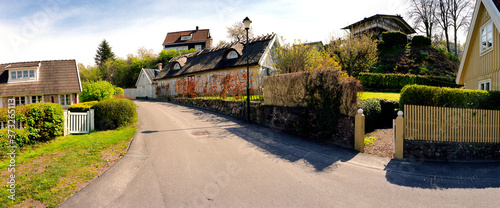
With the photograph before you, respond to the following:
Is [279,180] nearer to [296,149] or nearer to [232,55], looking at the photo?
[296,149]

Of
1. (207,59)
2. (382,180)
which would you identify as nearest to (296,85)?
(382,180)

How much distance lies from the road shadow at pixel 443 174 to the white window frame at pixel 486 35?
7.45m

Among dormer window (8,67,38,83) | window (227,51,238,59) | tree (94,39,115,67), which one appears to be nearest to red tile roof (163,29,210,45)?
tree (94,39,115,67)

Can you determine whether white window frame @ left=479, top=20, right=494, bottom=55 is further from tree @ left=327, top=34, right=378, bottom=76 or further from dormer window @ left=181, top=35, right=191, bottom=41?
dormer window @ left=181, top=35, right=191, bottom=41

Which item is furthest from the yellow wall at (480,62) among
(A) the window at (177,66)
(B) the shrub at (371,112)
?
(A) the window at (177,66)

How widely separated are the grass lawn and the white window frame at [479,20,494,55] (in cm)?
1674

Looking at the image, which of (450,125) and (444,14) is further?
(444,14)

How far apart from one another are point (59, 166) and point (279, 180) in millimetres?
6364

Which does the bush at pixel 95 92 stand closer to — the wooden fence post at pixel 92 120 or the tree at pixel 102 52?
the wooden fence post at pixel 92 120

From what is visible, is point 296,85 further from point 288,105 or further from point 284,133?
point 284,133

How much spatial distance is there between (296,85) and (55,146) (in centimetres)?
1014

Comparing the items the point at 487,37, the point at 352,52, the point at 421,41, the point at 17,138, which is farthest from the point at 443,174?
the point at 421,41

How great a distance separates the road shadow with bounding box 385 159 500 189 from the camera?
5.56 meters

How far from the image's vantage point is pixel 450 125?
7176 mm
